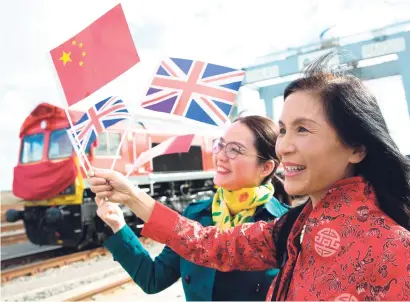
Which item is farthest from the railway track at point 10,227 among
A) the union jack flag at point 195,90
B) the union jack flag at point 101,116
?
the union jack flag at point 195,90

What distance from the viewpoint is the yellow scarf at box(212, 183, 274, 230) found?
157 centimetres

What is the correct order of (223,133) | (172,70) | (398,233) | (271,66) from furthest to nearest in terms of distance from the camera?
(271,66) < (172,70) < (223,133) < (398,233)

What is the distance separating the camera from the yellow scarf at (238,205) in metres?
1.57

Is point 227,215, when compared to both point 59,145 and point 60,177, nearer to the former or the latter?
point 60,177

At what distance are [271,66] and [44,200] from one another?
766 centimetres

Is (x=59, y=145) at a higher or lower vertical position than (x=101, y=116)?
lower

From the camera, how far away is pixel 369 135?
952mm

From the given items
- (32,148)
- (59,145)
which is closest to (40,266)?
(59,145)

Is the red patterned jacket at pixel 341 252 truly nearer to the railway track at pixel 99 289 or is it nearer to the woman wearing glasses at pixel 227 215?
the woman wearing glasses at pixel 227 215

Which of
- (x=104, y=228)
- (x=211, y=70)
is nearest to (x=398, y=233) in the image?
(x=211, y=70)

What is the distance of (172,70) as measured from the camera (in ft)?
6.30

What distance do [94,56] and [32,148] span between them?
647 centimetres

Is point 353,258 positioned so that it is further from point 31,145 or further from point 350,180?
point 31,145

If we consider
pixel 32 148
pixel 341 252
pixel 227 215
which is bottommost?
pixel 32 148
